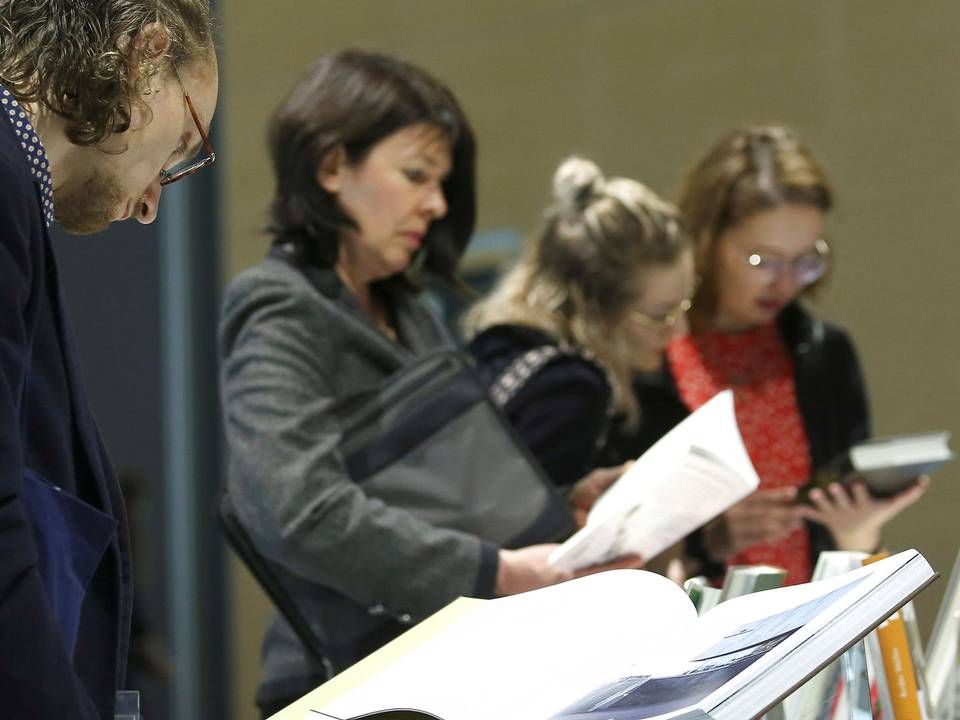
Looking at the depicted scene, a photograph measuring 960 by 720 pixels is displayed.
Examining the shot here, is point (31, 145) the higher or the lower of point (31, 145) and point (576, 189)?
the higher

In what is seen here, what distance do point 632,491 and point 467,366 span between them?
0.33 m

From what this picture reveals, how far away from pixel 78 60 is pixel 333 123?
827 millimetres

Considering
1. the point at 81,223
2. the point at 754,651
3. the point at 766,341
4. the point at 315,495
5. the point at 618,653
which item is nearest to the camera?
the point at 754,651

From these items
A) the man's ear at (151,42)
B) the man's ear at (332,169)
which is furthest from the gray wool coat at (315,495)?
the man's ear at (151,42)

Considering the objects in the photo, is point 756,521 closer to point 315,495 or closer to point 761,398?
point 761,398

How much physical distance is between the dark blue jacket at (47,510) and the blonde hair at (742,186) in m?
1.59

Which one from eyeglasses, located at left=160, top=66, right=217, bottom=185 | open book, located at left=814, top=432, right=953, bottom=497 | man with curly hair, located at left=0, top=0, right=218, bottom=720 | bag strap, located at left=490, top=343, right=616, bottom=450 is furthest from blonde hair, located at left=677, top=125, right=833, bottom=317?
man with curly hair, located at left=0, top=0, right=218, bottom=720

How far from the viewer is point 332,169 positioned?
6.36ft

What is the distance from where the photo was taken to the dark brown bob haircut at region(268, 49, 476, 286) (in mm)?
1921

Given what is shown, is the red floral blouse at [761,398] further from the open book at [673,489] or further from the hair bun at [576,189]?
the open book at [673,489]

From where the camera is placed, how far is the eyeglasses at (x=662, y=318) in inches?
93.4

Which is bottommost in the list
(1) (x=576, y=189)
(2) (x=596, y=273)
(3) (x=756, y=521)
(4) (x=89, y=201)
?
(3) (x=756, y=521)

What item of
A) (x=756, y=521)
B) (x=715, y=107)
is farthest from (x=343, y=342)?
(x=715, y=107)

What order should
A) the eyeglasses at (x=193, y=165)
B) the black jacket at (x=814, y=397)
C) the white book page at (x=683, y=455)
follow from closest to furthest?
the eyeglasses at (x=193, y=165), the white book page at (x=683, y=455), the black jacket at (x=814, y=397)
